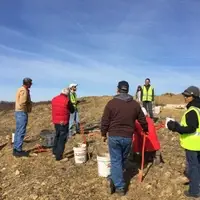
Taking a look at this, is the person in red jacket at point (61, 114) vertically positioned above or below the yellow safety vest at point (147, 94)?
below

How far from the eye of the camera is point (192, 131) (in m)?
6.53

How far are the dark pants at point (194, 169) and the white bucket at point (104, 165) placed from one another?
194 centimetres

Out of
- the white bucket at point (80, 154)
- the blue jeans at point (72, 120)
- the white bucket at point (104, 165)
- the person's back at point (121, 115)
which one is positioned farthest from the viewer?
the blue jeans at point (72, 120)

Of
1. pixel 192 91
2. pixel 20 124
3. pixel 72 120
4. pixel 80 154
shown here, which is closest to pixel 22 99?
pixel 20 124

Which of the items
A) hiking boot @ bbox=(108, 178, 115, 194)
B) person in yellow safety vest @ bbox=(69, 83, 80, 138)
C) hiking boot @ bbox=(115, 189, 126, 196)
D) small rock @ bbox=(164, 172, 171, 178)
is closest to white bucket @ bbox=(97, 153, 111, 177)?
hiking boot @ bbox=(108, 178, 115, 194)

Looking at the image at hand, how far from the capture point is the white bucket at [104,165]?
800 cm

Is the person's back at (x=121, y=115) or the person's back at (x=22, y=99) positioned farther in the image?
the person's back at (x=22, y=99)

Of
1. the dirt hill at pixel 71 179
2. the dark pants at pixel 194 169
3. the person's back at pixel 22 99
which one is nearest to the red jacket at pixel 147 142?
the dirt hill at pixel 71 179

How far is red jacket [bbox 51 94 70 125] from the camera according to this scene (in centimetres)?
980

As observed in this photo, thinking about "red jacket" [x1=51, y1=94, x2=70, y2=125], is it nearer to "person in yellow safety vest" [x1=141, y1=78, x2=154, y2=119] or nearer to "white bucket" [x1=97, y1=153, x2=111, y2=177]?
"white bucket" [x1=97, y1=153, x2=111, y2=177]

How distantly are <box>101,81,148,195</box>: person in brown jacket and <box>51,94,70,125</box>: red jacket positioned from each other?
2.76 meters

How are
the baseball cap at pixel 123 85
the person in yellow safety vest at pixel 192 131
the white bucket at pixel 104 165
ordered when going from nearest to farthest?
1. the person in yellow safety vest at pixel 192 131
2. the baseball cap at pixel 123 85
3. the white bucket at pixel 104 165

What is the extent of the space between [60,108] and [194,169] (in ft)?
14.2

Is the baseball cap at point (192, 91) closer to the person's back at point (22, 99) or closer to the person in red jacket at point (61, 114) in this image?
the person in red jacket at point (61, 114)
